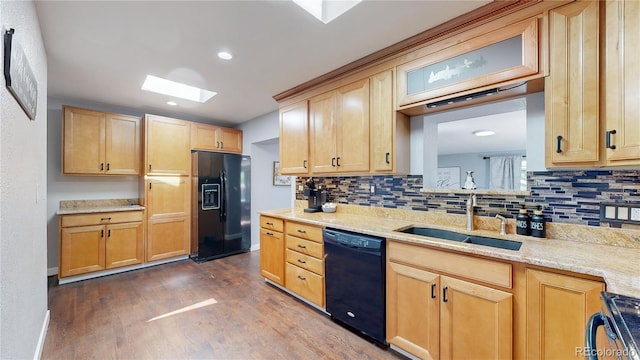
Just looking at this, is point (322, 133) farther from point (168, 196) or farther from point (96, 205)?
point (96, 205)

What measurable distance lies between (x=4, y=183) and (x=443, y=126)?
2.74 metres

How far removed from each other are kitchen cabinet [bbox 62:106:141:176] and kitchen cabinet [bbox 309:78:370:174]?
9.31 ft

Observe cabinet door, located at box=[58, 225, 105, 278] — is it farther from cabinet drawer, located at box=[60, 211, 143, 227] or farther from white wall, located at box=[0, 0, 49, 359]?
white wall, located at box=[0, 0, 49, 359]

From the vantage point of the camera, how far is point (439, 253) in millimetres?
1624

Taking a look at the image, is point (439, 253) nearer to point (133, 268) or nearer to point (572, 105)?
point (572, 105)

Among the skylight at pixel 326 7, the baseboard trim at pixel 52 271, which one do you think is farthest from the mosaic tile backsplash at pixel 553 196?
the baseboard trim at pixel 52 271

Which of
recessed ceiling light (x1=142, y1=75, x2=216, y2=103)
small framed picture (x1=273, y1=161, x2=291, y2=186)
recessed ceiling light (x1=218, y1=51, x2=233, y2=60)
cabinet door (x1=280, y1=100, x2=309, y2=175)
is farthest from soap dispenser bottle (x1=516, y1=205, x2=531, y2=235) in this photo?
small framed picture (x1=273, y1=161, x2=291, y2=186)

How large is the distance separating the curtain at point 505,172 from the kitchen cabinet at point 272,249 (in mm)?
2022

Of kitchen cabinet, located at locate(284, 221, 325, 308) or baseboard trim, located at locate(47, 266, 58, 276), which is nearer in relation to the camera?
kitchen cabinet, located at locate(284, 221, 325, 308)

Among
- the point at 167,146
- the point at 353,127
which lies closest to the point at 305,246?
the point at 353,127

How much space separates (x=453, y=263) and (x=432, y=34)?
1.65 metres

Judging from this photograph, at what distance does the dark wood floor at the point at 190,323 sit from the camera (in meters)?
1.92

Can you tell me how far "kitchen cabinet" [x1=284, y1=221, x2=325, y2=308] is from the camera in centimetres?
241

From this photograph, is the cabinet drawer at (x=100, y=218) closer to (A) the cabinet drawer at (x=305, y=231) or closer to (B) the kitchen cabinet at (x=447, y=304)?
(A) the cabinet drawer at (x=305, y=231)
